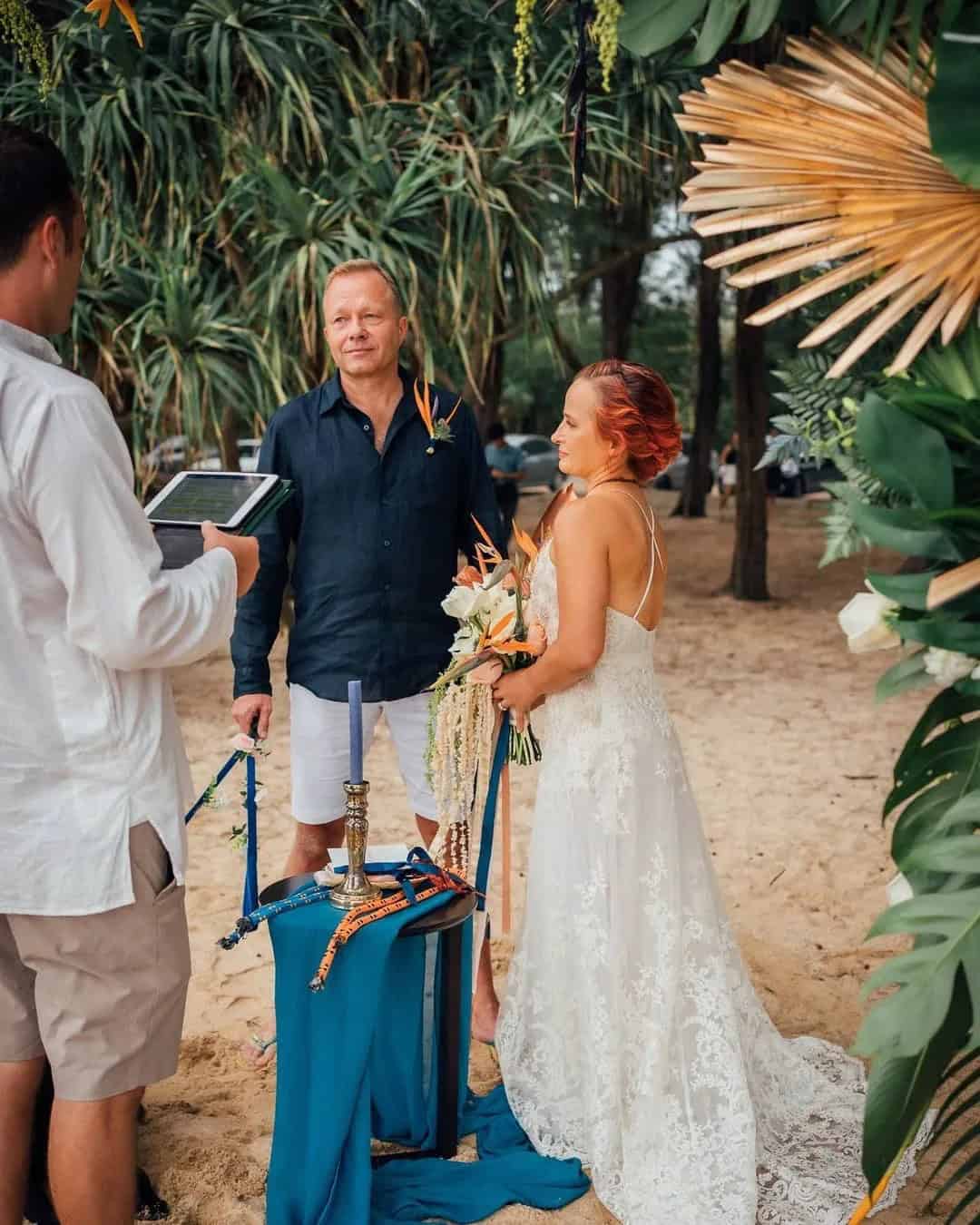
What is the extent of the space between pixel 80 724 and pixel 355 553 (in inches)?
51.0

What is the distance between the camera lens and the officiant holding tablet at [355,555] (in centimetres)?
315

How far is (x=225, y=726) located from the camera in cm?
690

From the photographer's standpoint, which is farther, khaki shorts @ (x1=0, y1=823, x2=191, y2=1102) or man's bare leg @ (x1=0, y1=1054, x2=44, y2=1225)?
man's bare leg @ (x1=0, y1=1054, x2=44, y2=1225)

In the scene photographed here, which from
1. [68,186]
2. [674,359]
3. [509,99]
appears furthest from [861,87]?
[674,359]

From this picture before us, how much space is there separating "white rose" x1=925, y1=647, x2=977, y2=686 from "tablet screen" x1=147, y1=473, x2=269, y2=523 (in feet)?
3.93

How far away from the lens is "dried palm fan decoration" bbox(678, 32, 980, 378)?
5.71 ft

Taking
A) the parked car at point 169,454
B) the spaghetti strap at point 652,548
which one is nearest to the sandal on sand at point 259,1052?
→ the spaghetti strap at point 652,548

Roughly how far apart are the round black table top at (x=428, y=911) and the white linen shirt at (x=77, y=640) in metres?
0.65

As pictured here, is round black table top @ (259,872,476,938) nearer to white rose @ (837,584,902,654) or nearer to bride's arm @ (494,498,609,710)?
bride's arm @ (494,498,609,710)

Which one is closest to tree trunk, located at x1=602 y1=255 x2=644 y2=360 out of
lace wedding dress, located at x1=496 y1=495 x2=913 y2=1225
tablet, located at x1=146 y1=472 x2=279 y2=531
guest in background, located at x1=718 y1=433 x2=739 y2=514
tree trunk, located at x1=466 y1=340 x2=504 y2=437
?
guest in background, located at x1=718 y1=433 x2=739 y2=514

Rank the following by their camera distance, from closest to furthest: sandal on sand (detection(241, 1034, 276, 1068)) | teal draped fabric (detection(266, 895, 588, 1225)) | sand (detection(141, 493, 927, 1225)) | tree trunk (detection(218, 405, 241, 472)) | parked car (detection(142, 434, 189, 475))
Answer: teal draped fabric (detection(266, 895, 588, 1225)) < sand (detection(141, 493, 927, 1225)) < sandal on sand (detection(241, 1034, 276, 1068)) < parked car (detection(142, 434, 189, 475)) < tree trunk (detection(218, 405, 241, 472))

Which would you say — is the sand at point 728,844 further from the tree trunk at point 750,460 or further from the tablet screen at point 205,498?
the tablet screen at point 205,498

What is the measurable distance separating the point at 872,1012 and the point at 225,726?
5718 millimetres

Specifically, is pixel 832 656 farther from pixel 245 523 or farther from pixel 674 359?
pixel 674 359
